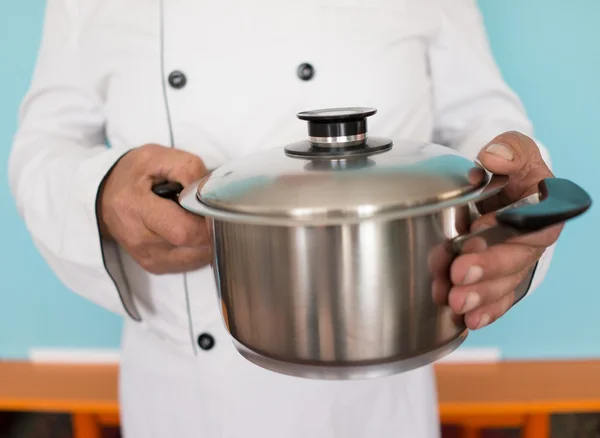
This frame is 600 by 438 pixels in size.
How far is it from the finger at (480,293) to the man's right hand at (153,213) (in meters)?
0.21

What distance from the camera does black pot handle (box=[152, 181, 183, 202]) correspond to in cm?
47

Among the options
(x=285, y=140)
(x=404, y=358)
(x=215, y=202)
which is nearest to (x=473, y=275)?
(x=404, y=358)

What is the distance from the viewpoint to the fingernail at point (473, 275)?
381mm

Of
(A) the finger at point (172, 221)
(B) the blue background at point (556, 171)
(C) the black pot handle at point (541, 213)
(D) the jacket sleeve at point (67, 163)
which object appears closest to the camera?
(C) the black pot handle at point (541, 213)

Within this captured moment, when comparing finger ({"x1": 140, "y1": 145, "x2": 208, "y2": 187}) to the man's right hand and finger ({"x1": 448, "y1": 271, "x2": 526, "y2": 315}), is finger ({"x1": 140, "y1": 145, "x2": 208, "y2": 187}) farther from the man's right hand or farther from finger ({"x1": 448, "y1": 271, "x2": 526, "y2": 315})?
finger ({"x1": 448, "y1": 271, "x2": 526, "y2": 315})

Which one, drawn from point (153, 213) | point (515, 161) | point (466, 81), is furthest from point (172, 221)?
point (466, 81)

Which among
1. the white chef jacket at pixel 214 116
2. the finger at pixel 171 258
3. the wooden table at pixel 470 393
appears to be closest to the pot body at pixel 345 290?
the finger at pixel 171 258

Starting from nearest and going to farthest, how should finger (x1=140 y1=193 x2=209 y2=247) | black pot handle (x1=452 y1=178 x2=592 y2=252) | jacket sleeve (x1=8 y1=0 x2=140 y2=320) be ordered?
black pot handle (x1=452 y1=178 x2=592 y2=252) → finger (x1=140 y1=193 x2=209 y2=247) → jacket sleeve (x1=8 y1=0 x2=140 y2=320)

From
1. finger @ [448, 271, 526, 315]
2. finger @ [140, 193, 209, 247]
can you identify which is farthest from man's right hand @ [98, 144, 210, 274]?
finger @ [448, 271, 526, 315]

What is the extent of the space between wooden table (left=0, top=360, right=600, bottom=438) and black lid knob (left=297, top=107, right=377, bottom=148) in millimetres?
754

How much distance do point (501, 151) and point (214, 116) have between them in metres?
0.30

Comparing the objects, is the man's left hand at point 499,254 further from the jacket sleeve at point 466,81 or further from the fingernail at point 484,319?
the jacket sleeve at point 466,81

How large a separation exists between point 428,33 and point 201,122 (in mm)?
260

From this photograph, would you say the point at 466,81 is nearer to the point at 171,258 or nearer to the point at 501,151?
the point at 501,151
